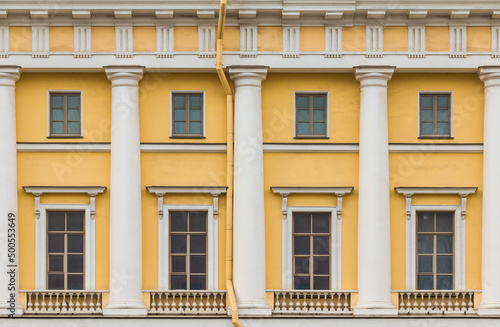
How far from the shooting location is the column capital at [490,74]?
93.7 feet

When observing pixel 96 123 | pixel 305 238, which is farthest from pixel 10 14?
pixel 305 238

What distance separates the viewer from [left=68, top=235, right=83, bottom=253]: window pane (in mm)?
28781

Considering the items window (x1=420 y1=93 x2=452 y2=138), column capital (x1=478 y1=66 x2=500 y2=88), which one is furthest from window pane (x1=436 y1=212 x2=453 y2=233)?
column capital (x1=478 y1=66 x2=500 y2=88)

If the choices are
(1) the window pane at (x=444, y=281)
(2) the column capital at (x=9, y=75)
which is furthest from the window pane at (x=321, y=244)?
(2) the column capital at (x=9, y=75)

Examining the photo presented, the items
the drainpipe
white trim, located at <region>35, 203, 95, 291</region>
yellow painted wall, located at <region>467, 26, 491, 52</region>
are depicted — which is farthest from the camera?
yellow painted wall, located at <region>467, 26, 491, 52</region>

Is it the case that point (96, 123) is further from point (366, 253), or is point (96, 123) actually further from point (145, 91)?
point (366, 253)

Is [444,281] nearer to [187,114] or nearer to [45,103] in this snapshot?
[187,114]

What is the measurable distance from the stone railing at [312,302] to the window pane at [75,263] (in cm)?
457

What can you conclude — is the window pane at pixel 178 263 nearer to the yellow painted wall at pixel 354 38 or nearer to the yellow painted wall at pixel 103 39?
the yellow painted wall at pixel 103 39

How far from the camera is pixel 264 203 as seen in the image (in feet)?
94.1

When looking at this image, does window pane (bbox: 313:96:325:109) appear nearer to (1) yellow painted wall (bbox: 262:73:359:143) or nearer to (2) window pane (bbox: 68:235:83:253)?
(1) yellow painted wall (bbox: 262:73:359:143)

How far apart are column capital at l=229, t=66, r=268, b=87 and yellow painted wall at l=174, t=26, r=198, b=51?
1.13 meters

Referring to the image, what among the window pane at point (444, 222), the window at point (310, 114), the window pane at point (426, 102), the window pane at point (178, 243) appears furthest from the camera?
the window pane at point (426, 102)

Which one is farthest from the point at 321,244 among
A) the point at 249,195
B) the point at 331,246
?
→ the point at 249,195
